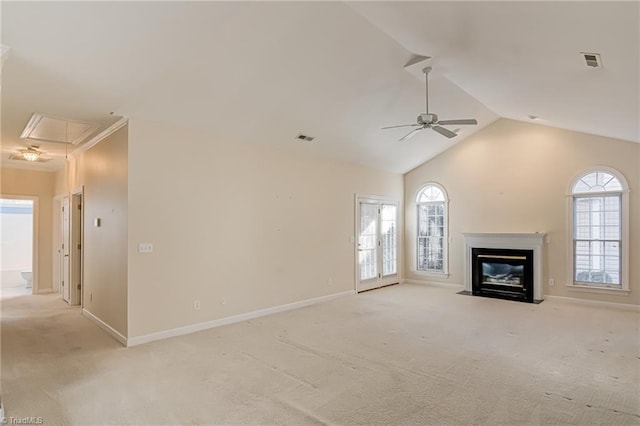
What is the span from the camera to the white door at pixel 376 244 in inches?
302

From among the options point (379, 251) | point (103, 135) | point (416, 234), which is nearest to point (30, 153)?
point (103, 135)

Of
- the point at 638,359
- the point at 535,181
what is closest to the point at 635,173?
the point at 535,181

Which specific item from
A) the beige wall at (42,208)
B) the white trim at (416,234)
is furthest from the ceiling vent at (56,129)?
the white trim at (416,234)

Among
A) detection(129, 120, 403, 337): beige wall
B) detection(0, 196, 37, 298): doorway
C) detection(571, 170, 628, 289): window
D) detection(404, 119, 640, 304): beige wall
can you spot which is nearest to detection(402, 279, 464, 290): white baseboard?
A: detection(404, 119, 640, 304): beige wall

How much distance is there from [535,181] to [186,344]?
6.82 m

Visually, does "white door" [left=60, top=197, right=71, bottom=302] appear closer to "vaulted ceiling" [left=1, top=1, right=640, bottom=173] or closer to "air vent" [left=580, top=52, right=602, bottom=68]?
"vaulted ceiling" [left=1, top=1, right=640, bottom=173]

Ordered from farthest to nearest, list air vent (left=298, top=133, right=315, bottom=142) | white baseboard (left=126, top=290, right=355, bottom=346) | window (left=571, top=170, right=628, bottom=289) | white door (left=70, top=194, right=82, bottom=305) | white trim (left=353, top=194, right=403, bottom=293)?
white trim (left=353, top=194, right=403, bottom=293) → white door (left=70, top=194, right=82, bottom=305) → window (left=571, top=170, right=628, bottom=289) → air vent (left=298, top=133, right=315, bottom=142) → white baseboard (left=126, top=290, right=355, bottom=346)

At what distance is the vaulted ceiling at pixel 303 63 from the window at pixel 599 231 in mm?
943

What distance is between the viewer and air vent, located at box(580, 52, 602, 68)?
3.01m

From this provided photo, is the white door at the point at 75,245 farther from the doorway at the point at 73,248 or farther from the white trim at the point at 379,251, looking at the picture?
the white trim at the point at 379,251

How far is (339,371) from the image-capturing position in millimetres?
3557

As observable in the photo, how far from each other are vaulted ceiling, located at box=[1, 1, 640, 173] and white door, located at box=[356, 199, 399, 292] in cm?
250

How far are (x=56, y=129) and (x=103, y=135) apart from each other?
24.3 inches

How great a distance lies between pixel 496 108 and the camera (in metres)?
6.43
